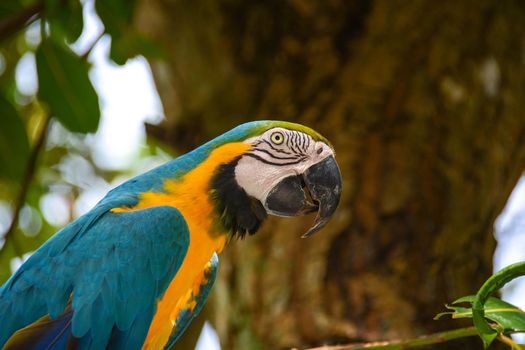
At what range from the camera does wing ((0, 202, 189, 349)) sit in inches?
81.9

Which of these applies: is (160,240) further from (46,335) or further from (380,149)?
(380,149)

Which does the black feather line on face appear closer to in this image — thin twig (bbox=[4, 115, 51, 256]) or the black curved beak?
the black curved beak

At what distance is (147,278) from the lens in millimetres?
2139

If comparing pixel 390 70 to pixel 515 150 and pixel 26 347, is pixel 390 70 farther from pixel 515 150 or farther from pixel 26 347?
pixel 26 347

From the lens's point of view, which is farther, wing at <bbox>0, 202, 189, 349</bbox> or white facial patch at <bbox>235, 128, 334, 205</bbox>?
white facial patch at <bbox>235, 128, 334, 205</bbox>

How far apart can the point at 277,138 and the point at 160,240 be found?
493 mm

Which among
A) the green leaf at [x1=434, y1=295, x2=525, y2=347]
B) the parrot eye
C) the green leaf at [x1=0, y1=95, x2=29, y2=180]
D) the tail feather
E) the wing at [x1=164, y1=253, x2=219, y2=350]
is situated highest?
the parrot eye

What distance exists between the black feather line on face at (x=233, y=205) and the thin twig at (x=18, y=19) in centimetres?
122

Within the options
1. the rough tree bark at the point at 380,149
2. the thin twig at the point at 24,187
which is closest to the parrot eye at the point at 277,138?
the rough tree bark at the point at 380,149

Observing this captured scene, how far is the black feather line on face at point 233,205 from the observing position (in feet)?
7.43

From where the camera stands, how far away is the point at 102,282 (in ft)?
6.89

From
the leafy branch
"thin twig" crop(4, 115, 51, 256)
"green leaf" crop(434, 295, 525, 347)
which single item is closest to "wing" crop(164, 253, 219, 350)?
the leafy branch

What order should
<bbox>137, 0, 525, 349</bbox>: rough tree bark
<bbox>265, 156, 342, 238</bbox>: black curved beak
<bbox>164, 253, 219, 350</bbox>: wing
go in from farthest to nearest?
<bbox>137, 0, 525, 349</bbox>: rough tree bark
<bbox>164, 253, 219, 350</bbox>: wing
<bbox>265, 156, 342, 238</bbox>: black curved beak

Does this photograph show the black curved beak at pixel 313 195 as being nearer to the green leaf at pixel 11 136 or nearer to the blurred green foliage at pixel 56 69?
the blurred green foliage at pixel 56 69
